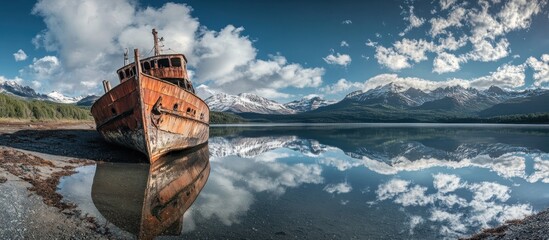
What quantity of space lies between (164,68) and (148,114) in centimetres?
1110

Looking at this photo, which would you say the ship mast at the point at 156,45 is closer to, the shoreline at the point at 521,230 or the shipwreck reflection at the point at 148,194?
the shipwreck reflection at the point at 148,194

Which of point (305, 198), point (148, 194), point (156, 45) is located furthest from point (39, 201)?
point (156, 45)

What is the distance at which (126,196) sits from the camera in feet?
47.4

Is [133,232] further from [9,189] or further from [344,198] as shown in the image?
[344,198]

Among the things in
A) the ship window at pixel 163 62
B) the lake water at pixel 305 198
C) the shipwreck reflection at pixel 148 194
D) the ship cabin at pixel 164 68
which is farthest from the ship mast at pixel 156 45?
the shipwreck reflection at pixel 148 194

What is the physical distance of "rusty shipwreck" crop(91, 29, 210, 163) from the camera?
862 inches

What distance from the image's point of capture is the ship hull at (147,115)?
22.0m

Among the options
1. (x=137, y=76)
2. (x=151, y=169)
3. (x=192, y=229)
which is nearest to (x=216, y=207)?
(x=192, y=229)

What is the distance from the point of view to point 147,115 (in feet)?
72.3

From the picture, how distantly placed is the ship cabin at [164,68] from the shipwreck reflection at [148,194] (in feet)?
34.0

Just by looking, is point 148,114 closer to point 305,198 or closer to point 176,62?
point 176,62

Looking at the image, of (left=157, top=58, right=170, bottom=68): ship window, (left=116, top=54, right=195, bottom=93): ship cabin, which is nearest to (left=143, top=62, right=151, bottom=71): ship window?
(left=116, top=54, right=195, bottom=93): ship cabin

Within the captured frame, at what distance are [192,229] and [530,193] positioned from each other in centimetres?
1804

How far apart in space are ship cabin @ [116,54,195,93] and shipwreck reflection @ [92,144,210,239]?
34.0 feet
